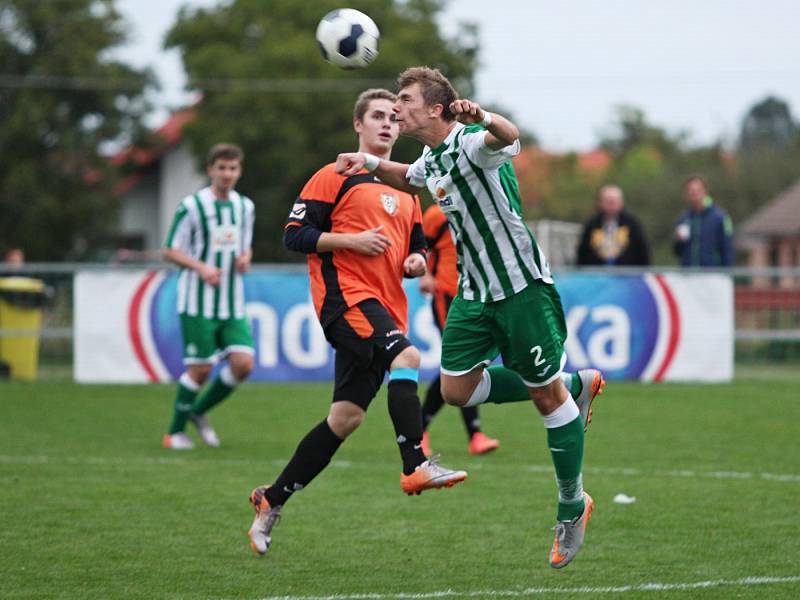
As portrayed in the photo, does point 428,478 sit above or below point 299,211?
below

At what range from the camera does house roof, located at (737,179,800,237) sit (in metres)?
47.8

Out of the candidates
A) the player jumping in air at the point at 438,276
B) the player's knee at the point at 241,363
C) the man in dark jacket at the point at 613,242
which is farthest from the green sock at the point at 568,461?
the man in dark jacket at the point at 613,242

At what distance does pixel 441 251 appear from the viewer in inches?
408

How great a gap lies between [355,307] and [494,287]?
92 centimetres

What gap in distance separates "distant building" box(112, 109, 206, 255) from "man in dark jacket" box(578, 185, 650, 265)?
27.1 meters

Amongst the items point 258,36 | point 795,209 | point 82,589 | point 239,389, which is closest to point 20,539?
point 82,589

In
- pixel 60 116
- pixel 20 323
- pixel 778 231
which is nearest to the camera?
pixel 20 323

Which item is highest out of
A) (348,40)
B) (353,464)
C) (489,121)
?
(348,40)

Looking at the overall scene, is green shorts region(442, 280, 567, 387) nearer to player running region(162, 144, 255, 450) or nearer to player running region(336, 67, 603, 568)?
player running region(336, 67, 603, 568)

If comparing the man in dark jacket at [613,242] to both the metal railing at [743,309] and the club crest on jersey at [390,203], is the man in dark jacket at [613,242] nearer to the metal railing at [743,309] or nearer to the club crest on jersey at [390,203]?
the metal railing at [743,309]

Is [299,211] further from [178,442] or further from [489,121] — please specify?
[178,442]

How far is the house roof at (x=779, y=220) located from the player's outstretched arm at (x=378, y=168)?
4310 centimetres

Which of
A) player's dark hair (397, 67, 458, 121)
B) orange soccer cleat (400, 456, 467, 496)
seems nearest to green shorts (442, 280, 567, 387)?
orange soccer cleat (400, 456, 467, 496)

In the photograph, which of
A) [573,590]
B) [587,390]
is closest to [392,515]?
[587,390]
